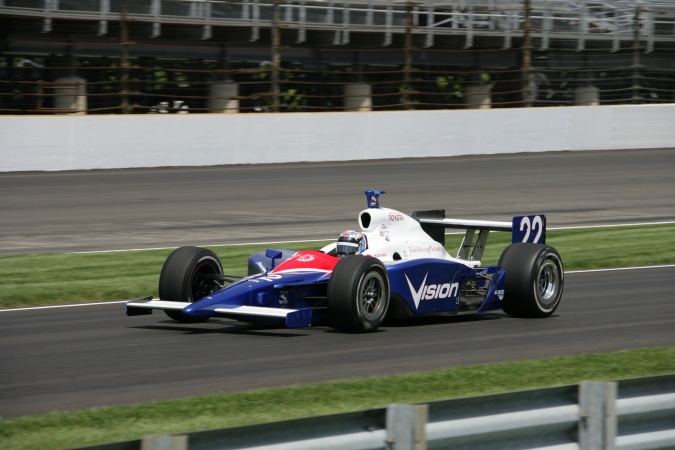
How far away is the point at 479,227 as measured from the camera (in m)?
11.9

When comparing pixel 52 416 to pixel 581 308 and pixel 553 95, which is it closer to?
pixel 581 308

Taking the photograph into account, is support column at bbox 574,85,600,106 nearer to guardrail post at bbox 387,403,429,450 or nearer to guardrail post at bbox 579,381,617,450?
guardrail post at bbox 579,381,617,450

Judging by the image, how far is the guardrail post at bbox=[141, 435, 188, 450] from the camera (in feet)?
13.3

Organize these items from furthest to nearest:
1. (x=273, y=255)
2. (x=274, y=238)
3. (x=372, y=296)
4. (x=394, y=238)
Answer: (x=274, y=238)
(x=394, y=238)
(x=273, y=255)
(x=372, y=296)

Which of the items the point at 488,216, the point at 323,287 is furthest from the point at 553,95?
the point at 323,287

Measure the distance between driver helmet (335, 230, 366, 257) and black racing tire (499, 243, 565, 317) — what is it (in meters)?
1.50

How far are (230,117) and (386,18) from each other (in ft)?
35.4

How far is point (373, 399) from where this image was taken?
770cm

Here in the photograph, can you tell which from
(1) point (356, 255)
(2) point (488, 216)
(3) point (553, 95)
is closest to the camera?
(1) point (356, 255)

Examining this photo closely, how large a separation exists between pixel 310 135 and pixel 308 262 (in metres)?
17.9

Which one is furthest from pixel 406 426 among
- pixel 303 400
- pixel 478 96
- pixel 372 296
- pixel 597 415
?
pixel 478 96

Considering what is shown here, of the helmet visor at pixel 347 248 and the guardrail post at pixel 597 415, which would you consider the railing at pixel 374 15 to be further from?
the guardrail post at pixel 597 415

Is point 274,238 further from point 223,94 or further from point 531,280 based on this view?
point 223,94

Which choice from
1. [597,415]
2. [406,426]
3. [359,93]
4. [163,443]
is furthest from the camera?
[359,93]
